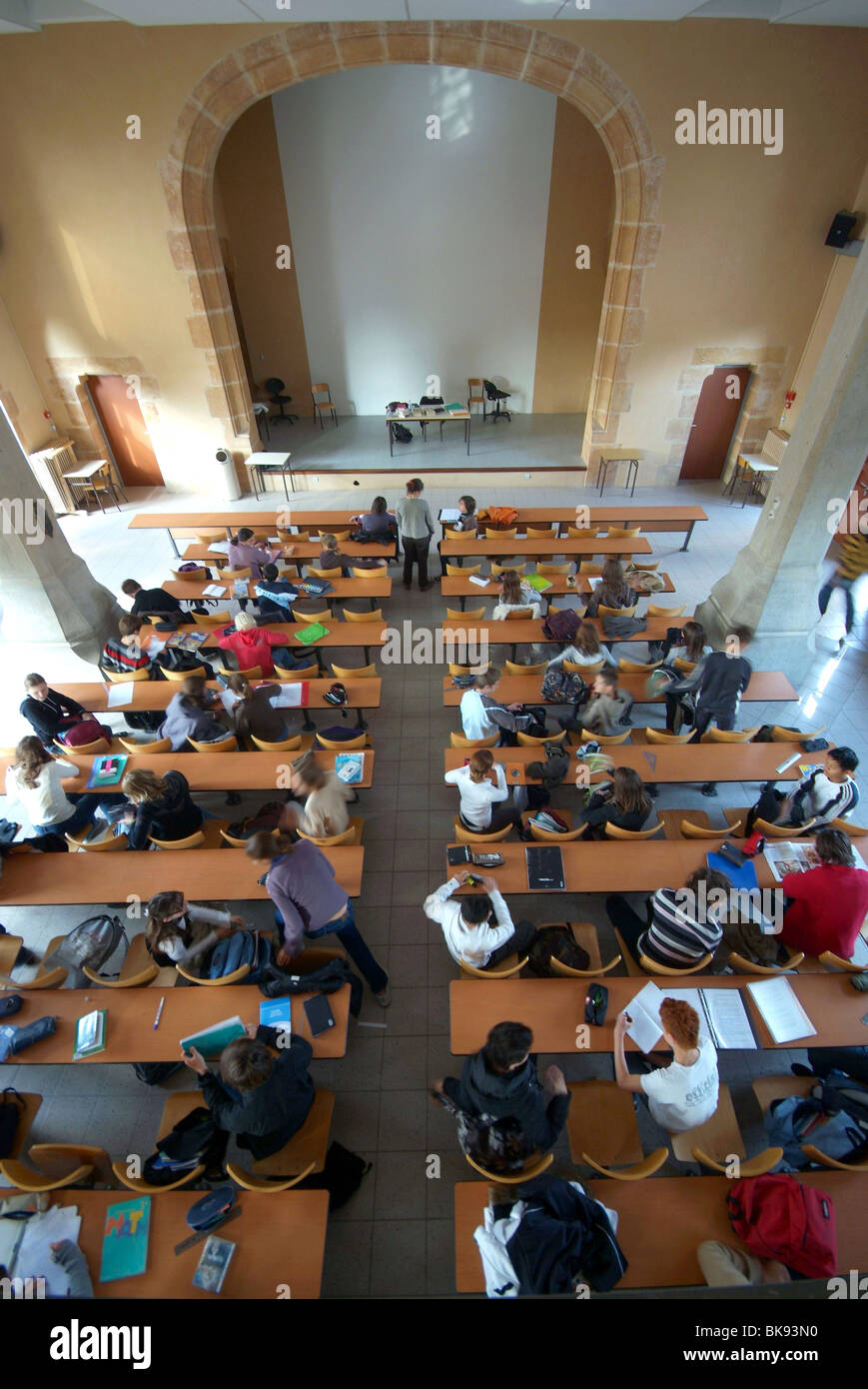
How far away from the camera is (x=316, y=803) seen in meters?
4.18

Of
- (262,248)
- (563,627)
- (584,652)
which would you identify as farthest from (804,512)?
(262,248)

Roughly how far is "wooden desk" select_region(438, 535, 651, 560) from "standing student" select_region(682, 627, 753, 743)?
2.97m

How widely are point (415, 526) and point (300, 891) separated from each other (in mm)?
5235

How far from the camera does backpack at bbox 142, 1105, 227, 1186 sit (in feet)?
10.3

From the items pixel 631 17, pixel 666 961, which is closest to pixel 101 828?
pixel 666 961

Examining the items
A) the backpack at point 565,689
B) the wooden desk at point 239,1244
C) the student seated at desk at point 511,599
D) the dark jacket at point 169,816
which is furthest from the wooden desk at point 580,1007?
the student seated at desk at point 511,599

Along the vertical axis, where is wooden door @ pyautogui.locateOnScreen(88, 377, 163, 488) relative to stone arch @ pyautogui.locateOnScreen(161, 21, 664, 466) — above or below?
below

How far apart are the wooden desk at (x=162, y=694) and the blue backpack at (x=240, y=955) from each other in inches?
84.7

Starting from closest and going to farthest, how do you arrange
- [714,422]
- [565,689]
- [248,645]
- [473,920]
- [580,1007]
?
1. [473,920]
2. [580,1007]
3. [565,689]
4. [248,645]
5. [714,422]

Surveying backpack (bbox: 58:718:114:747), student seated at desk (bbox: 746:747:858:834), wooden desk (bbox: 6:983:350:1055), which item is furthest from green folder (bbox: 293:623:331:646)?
student seated at desk (bbox: 746:747:858:834)

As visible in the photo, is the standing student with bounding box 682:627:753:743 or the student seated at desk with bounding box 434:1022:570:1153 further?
the standing student with bounding box 682:627:753:743

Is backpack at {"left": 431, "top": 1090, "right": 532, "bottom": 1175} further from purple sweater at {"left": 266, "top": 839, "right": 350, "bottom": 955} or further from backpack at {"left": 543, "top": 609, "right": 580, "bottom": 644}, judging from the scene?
backpack at {"left": 543, "top": 609, "right": 580, "bottom": 644}

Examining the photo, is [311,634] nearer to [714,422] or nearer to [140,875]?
[140,875]

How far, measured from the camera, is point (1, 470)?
607cm
